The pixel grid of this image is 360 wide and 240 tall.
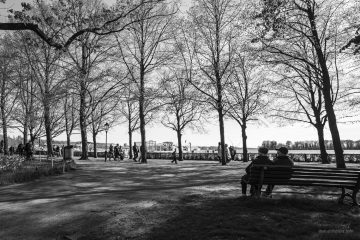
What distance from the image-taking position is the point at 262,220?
19.8 ft

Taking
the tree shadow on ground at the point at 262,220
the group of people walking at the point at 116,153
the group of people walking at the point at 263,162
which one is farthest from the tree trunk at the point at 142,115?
the tree shadow on ground at the point at 262,220

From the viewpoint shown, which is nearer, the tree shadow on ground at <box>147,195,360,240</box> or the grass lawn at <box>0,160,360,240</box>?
the tree shadow on ground at <box>147,195,360,240</box>

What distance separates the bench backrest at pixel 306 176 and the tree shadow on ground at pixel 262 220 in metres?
0.44

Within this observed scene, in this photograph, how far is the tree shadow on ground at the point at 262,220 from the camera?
5.25m

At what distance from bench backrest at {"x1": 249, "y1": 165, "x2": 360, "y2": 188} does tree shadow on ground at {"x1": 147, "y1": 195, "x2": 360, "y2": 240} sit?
0.44 metres

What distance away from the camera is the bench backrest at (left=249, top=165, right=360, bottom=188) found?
7688 millimetres

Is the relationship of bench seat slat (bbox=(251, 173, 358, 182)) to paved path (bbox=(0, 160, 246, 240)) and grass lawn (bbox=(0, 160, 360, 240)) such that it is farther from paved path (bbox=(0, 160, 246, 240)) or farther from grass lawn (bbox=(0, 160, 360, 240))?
paved path (bbox=(0, 160, 246, 240))

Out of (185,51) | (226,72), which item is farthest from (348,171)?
(185,51)

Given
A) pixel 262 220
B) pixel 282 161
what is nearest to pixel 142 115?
pixel 282 161

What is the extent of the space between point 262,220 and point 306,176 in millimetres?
2270

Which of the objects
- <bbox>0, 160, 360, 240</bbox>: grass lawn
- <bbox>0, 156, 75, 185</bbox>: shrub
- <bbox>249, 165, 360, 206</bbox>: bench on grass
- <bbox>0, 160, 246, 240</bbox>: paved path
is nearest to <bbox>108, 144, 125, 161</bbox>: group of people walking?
<bbox>0, 156, 75, 185</bbox>: shrub

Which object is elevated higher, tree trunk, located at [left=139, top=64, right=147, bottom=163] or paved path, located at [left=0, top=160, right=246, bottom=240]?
tree trunk, located at [left=139, top=64, right=147, bottom=163]

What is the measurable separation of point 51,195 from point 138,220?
167 inches

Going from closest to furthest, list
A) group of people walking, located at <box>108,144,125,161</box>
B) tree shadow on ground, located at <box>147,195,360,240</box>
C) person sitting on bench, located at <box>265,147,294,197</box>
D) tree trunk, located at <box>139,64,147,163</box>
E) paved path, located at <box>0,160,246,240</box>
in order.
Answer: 1. tree shadow on ground, located at <box>147,195,360,240</box>
2. paved path, located at <box>0,160,246,240</box>
3. person sitting on bench, located at <box>265,147,294,197</box>
4. tree trunk, located at <box>139,64,147,163</box>
5. group of people walking, located at <box>108,144,125,161</box>
